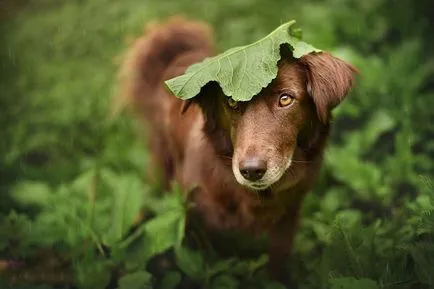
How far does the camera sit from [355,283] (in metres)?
2.92

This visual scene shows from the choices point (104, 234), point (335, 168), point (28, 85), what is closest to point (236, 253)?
point (104, 234)

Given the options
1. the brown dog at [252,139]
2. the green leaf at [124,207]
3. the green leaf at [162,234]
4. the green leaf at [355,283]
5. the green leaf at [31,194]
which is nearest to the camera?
the green leaf at [355,283]

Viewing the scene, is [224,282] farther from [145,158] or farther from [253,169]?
[145,158]

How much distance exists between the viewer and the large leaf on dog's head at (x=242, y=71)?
9.57ft

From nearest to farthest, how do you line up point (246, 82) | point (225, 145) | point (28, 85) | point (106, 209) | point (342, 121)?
point (246, 82) → point (225, 145) → point (106, 209) → point (342, 121) → point (28, 85)

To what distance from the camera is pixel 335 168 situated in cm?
445

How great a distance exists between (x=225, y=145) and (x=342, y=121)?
191 centimetres

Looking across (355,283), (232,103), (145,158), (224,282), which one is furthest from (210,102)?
(145,158)

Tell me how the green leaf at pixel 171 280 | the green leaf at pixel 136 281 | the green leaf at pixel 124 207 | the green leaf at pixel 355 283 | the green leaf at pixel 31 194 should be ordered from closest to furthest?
the green leaf at pixel 355 283, the green leaf at pixel 136 281, the green leaf at pixel 171 280, the green leaf at pixel 124 207, the green leaf at pixel 31 194

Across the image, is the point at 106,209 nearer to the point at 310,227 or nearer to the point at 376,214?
the point at 310,227

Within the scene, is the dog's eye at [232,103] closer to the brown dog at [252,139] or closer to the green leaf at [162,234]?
the brown dog at [252,139]

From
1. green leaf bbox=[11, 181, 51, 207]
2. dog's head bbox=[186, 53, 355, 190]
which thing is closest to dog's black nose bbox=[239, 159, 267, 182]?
dog's head bbox=[186, 53, 355, 190]

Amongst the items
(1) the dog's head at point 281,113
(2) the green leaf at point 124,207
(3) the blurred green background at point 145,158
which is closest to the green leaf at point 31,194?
(3) the blurred green background at point 145,158

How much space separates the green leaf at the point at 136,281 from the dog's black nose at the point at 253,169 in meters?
0.72
